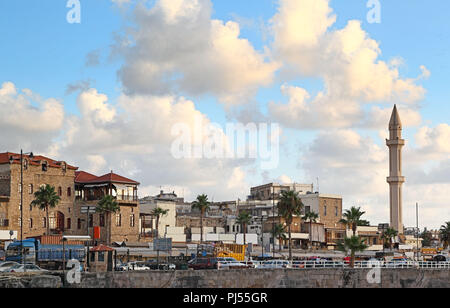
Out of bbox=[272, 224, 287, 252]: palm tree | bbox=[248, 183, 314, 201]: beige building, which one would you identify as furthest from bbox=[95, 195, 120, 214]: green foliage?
bbox=[248, 183, 314, 201]: beige building

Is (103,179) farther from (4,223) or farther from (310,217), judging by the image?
(310,217)

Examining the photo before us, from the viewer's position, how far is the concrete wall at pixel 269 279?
55969 millimetres

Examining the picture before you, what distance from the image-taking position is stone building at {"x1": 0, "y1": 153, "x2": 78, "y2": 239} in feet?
324

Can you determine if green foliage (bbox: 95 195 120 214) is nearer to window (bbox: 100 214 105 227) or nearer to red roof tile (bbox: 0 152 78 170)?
window (bbox: 100 214 105 227)

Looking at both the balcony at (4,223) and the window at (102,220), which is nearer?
the balcony at (4,223)

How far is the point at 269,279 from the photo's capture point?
6059 centimetres

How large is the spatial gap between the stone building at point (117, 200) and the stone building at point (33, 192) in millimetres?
1986

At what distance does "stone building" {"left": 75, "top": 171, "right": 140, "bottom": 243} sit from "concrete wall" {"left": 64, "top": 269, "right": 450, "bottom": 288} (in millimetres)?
50752

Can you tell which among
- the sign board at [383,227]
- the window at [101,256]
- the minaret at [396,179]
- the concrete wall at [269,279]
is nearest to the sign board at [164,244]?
the window at [101,256]

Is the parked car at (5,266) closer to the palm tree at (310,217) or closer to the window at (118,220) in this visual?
the window at (118,220)

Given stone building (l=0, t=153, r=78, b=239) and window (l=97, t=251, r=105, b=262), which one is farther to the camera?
stone building (l=0, t=153, r=78, b=239)

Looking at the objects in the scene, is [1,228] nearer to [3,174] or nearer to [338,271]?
[3,174]

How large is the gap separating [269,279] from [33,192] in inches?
2096
